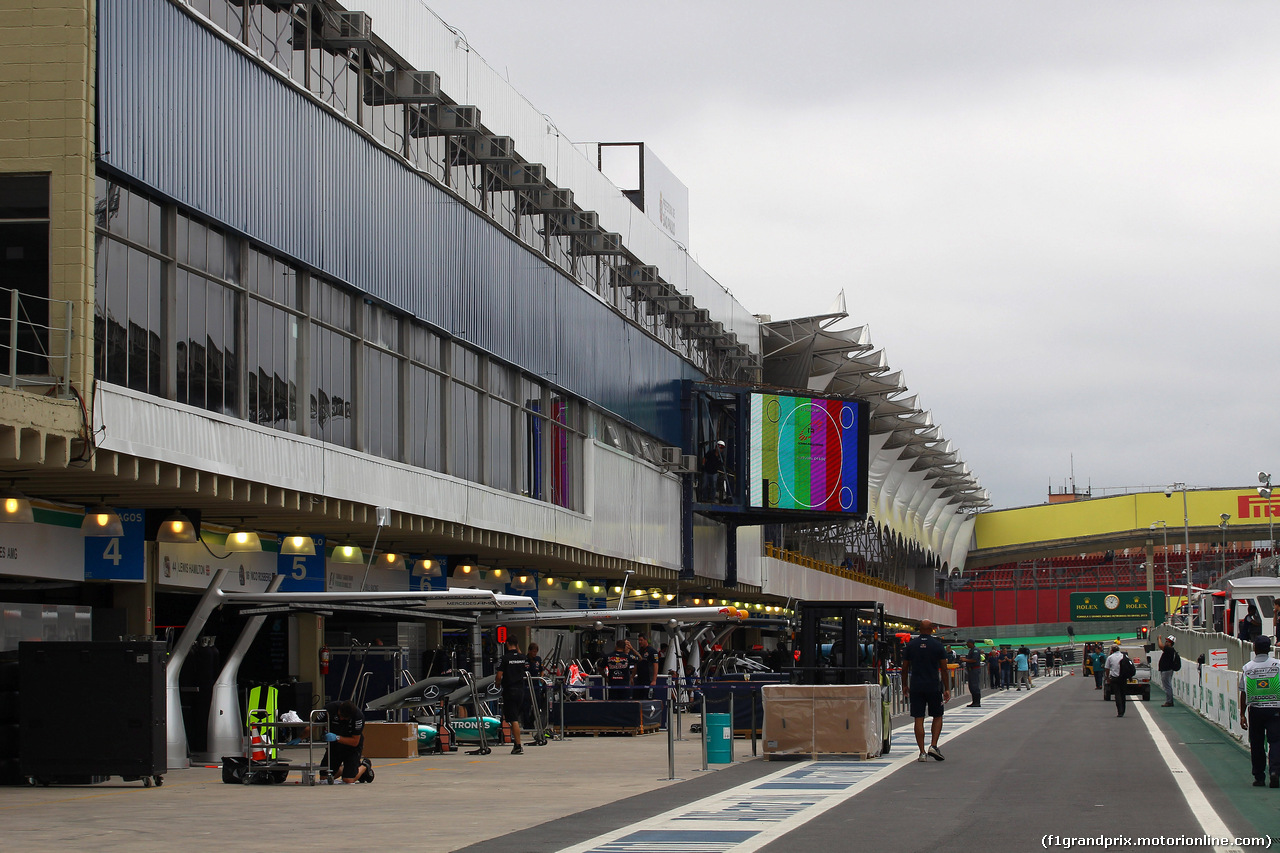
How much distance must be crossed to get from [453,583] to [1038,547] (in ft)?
283

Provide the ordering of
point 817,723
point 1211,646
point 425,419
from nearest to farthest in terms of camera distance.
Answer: point 817,723, point 425,419, point 1211,646

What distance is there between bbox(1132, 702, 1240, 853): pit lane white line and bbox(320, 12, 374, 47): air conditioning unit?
59.1 ft

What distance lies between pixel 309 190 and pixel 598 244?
17360mm

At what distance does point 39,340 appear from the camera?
723 inches

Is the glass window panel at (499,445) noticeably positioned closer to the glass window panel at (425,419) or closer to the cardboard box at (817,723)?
the glass window panel at (425,419)

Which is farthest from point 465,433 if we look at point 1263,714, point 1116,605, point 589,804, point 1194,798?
point 1116,605

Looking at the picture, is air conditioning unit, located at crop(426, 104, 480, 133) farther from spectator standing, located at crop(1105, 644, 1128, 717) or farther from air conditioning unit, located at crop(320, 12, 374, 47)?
spectator standing, located at crop(1105, 644, 1128, 717)

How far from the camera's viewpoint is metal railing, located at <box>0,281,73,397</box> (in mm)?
18078

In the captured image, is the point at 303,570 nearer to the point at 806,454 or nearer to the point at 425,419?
the point at 425,419

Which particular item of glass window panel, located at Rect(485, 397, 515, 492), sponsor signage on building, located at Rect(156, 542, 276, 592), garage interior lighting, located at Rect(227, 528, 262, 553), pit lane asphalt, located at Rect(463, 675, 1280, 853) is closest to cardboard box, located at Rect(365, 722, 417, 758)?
sponsor signage on building, located at Rect(156, 542, 276, 592)

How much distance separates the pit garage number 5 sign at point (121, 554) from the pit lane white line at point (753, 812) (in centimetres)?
994

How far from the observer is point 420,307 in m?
29.7

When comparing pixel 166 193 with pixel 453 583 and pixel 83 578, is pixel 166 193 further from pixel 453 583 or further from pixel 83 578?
pixel 453 583

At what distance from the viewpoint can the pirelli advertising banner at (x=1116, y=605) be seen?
110625 millimetres
